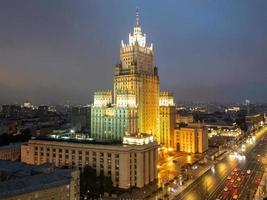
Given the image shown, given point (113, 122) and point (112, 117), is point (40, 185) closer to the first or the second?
point (113, 122)

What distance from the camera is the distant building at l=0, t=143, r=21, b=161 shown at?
81.4 meters

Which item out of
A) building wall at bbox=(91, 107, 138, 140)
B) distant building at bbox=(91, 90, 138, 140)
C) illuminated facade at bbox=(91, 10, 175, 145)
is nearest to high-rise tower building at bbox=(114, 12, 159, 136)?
illuminated facade at bbox=(91, 10, 175, 145)

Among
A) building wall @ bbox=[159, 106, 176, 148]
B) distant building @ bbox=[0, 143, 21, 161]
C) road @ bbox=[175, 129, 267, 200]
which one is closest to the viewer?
road @ bbox=[175, 129, 267, 200]

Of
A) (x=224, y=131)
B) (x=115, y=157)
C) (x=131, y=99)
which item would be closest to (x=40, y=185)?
(x=115, y=157)

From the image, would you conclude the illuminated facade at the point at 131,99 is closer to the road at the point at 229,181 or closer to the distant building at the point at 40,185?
the road at the point at 229,181

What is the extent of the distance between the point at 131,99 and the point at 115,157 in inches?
822

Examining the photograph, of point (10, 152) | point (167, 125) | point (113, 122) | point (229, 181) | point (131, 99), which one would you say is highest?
point (131, 99)

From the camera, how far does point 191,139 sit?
96.1 m

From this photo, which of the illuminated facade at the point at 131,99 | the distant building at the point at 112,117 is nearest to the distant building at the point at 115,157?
the distant building at the point at 112,117

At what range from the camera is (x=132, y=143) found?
65.0m

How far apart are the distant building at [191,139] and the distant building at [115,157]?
30.4m

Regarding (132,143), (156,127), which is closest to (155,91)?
(156,127)

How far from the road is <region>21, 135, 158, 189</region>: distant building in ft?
33.2

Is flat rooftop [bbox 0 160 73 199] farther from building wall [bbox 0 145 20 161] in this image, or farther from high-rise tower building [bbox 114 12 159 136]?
high-rise tower building [bbox 114 12 159 136]
